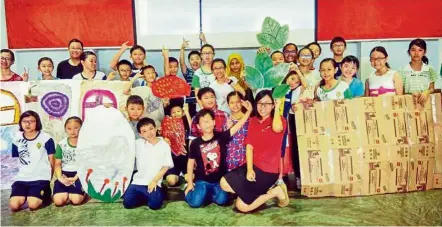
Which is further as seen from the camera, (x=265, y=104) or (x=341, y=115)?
(x=341, y=115)

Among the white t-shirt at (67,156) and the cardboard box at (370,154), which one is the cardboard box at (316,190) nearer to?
the cardboard box at (370,154)

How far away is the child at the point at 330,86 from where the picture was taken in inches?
135

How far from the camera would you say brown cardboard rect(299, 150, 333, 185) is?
341 cm

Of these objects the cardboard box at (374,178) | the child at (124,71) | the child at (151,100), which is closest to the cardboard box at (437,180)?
the cardboard box at (374,178)

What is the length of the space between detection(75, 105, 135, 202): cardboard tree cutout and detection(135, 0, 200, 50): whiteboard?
1.17 meters

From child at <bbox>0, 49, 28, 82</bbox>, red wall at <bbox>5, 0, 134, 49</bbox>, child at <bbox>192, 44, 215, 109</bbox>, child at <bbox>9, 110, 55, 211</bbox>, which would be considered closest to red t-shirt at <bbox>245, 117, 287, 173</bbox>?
child at <bbox>192, 44, 215, 109</bbox>

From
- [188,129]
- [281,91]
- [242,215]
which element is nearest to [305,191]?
[242,215]

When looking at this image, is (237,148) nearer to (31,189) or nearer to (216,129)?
(216,129)

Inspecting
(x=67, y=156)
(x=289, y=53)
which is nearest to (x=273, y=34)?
(x=289, y=53)

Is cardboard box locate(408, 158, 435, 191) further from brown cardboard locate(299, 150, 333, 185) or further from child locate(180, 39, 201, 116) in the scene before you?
child locate(180, 39, 201, 116)

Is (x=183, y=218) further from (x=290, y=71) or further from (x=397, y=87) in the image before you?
(x=397, y=87)

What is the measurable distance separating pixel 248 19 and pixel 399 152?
1.93m

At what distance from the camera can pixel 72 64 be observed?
12.6 feet

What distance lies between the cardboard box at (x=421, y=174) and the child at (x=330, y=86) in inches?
31.2
